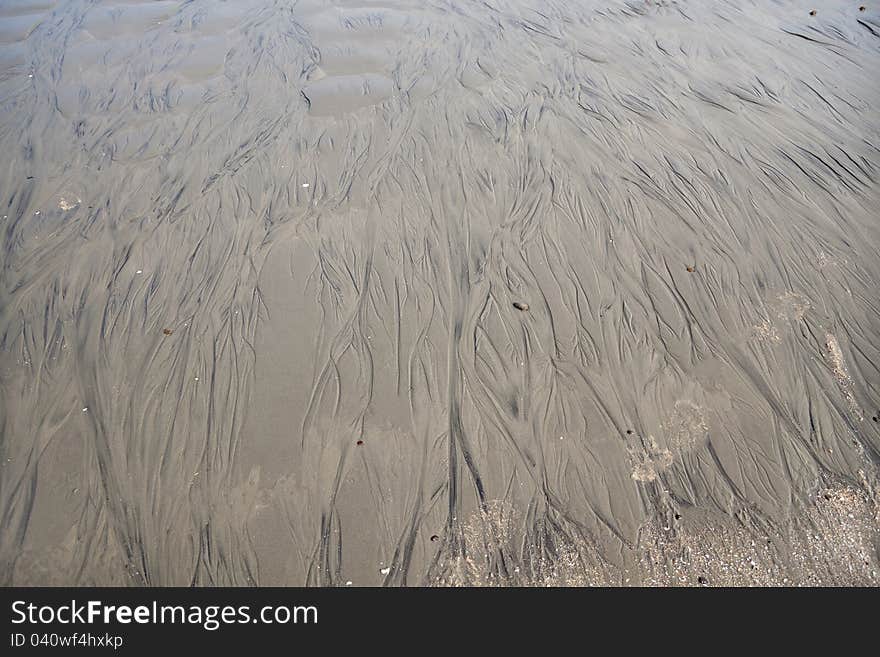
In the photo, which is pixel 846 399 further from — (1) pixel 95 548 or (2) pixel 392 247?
(1) pixel 95 548

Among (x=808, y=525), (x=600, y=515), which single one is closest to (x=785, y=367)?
(x=808, y=525)

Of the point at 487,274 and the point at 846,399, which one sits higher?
the point at 846,399

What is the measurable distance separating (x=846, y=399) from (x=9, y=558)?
4596 mm

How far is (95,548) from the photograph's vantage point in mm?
2902

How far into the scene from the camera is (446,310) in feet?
13.0

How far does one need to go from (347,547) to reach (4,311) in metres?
2.97

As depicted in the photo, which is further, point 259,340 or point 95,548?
point 259,340

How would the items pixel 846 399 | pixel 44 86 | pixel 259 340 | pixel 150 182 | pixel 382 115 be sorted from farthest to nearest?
pixel 44 86 → pixel 382 115 → pixel 150 182 → pixel 259 340 → pixel 846 399

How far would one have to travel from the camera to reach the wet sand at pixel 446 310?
2.95 metres

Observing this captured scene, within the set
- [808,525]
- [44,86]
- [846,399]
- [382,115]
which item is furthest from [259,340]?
[44,86]

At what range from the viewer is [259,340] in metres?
3.81

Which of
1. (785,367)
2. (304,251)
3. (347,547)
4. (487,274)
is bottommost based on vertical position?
(347,547)

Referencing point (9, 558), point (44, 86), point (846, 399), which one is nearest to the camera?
point (9, 558)

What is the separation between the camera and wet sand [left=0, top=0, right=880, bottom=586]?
2.95 m
